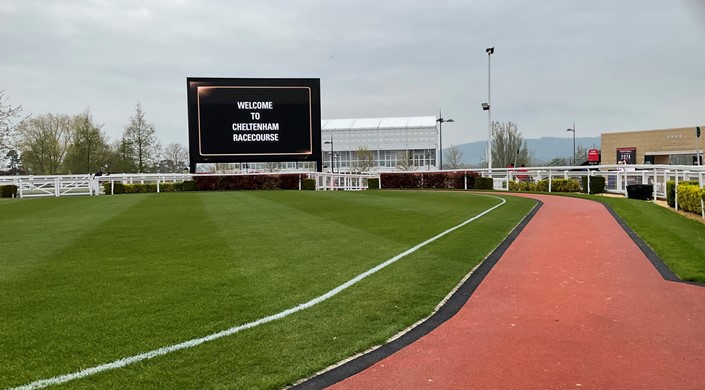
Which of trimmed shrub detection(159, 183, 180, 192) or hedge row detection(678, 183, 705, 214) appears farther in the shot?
trimmed shrub detection(159, 183, 180, 192)

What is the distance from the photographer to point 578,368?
14.6 feet

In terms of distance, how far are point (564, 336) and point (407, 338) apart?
1616mm

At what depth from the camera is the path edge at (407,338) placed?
414 centimetres

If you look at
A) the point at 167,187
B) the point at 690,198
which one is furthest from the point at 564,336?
the point at 167,187

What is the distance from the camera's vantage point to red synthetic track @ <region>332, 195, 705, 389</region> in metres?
4.23

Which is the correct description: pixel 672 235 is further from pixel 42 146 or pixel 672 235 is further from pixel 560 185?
pixel 42 146

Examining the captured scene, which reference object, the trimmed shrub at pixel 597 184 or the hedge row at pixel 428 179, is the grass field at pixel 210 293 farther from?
the hedge row at pixel 428 179

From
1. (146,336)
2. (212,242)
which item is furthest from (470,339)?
(212,242)

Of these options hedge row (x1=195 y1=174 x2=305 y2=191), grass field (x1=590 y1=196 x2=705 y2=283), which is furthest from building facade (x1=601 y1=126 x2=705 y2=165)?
grass field (x1=590 y1=196 x2=705 y2=283)

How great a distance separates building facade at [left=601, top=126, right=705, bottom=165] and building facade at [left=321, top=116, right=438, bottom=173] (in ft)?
86.3

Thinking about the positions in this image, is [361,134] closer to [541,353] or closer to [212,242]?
[212,242]

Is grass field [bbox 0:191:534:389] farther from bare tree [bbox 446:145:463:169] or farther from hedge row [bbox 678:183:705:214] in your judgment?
bare tree [bbox 446:145:463:169]

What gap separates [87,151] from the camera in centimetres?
5125

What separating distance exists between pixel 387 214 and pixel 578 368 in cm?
1172
